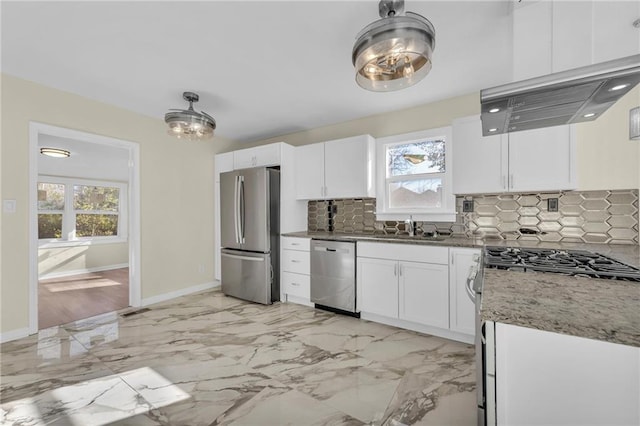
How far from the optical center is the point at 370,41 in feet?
4.66

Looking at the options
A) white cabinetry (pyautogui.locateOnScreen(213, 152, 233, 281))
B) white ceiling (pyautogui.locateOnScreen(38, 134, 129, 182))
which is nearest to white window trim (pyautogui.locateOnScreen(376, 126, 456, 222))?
white cabinetry (pyautogui.locateOnScreen(213, 152, 233, 281))

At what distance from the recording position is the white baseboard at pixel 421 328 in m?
2.46

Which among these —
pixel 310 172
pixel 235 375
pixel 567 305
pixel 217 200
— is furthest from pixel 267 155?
pixel 567 305

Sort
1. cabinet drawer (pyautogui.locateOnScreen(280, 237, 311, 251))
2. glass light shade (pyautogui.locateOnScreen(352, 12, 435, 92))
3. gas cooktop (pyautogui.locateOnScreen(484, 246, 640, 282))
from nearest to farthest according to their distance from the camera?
gas cooktop (pyautogui.locateOnScreen(484, 246, 640, 282)) → glass light shade (pyautogui.locateOnScreen(352, 12, 435, 92)) → cabinet drawer (pyautogui.locateOnScreen(280, 237, 311, 251))

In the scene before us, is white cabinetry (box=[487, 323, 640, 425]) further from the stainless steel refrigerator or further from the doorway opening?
the doorway opening

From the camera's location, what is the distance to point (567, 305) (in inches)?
28.7

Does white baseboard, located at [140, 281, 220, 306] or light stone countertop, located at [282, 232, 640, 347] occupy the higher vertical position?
light stone countertop, located at [282, 232, 640, 347]

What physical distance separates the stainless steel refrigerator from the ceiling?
97cm

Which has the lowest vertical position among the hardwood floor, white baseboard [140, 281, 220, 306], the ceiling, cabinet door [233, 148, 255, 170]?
the hardwood floor

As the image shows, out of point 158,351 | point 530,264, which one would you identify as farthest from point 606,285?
point 158,351

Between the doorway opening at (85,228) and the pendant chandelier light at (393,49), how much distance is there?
319 cm

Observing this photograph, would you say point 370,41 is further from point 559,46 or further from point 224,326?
point 224,326

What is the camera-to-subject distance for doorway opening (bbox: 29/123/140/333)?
3406mm

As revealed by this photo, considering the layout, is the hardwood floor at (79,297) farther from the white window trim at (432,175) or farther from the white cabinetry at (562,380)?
the white cabinetry at (562,380)
